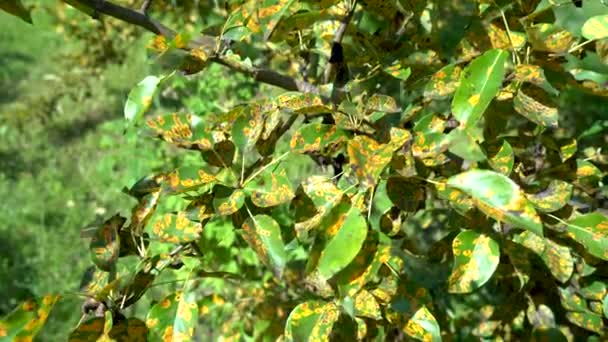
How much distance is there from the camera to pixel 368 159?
78 centimetres

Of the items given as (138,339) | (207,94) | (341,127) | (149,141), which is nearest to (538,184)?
(341,127)

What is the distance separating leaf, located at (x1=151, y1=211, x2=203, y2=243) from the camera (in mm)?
890

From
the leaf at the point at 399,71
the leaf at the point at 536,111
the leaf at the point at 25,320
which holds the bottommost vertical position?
the leaf at the point at 25,320

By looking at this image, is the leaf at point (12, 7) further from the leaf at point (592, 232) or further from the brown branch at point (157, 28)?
the leaf at point (592, 232)

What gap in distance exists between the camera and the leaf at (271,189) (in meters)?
0.84

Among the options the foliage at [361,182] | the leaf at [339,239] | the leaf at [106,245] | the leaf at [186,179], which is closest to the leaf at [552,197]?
the foliage at [361,182]

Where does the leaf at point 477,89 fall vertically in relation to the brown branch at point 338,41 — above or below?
above

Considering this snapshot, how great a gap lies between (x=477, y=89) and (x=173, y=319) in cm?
47

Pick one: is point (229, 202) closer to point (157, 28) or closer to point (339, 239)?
point (339, 239)

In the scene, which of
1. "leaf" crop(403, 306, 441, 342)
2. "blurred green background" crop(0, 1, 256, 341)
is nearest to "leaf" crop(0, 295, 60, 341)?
"leaf" crop(403, 306, 441, 342)

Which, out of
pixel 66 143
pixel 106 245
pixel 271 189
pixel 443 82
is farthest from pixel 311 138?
pixel 66 143

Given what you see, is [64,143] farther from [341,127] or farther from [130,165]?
[341,127]

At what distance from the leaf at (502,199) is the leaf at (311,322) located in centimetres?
23

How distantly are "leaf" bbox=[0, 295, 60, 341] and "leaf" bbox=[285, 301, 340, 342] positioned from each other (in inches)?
11.0
